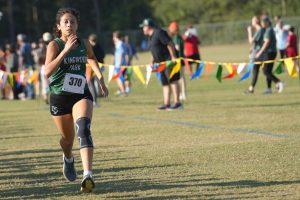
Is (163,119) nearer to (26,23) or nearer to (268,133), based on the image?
(268,133)

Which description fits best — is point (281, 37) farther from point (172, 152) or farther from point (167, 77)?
point (172, 152)

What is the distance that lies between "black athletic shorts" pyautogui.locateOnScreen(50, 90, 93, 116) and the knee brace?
1.11 ft

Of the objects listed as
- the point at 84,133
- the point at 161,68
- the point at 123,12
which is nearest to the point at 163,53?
the point at 161,68

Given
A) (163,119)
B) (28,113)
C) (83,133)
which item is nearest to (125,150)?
(83,133)

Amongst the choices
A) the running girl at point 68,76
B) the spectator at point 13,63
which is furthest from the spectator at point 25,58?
the running girl at point 68,76

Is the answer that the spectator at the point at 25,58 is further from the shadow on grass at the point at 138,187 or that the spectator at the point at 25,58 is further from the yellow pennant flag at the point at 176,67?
the shadow on grass at the point at 138,187

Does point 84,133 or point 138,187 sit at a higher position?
point 84,133

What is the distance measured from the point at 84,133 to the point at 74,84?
61 cm

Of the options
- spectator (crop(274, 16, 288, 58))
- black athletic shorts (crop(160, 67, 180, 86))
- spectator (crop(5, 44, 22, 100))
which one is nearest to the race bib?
black athletic shorts (crop(160, 67, 180, 86))

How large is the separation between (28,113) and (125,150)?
30.0ft

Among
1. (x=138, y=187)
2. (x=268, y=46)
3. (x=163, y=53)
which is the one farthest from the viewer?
(x=268, y=46)

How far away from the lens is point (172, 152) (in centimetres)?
1175

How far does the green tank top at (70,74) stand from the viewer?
8.90m

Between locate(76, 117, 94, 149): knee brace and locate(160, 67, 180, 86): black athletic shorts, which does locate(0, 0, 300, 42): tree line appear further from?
locate(76, 117, 94, 149): knee brace
